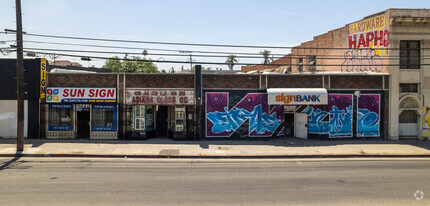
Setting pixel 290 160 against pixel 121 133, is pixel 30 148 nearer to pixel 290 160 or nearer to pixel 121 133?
pixel 121 133

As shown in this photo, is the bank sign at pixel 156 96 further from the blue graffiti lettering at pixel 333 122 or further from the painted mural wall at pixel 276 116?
the blue graffiti lettering at pixel 333 122

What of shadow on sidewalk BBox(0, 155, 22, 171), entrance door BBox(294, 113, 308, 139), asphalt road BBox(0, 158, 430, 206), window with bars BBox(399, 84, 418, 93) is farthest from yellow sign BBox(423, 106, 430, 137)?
shadow on sidewalk BBox(0, 155, 22, 171)

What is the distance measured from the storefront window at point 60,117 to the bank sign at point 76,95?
44 centimetres

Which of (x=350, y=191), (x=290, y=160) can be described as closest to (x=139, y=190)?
(x=350, y=191)

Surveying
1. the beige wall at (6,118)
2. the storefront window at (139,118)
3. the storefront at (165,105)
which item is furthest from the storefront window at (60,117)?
the storefront window at (139,118)

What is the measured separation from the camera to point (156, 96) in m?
18.4

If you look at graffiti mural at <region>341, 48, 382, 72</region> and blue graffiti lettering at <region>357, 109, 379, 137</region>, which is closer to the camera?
blue graffiti lettering at <region>357, 109, 379, 137</region>

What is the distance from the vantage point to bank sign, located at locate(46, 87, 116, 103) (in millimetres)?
18141

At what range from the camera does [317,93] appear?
18109 millimetres

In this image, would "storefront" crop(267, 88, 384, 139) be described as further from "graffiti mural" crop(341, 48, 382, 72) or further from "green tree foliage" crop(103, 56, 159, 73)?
"green tree foliage" crop(103, 56, 159, 73)

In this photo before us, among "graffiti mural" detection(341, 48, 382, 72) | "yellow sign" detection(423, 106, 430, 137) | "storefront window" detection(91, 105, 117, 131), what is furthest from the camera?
"graffiti mural" detection(341, 48, 382, 72)

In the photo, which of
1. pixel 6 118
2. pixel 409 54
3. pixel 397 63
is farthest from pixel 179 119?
pixel 409 54

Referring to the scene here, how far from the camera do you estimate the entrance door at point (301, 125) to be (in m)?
19.2

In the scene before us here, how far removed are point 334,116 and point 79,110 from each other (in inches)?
644
